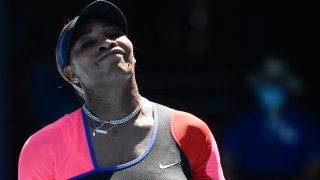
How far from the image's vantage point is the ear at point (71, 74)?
3319 mm

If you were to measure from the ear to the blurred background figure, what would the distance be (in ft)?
10.5

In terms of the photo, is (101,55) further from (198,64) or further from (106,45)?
(198,64)

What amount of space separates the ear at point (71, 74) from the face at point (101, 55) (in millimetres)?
35

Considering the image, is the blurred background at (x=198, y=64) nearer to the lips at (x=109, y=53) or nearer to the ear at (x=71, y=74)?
the ear at (x=71, y=74)

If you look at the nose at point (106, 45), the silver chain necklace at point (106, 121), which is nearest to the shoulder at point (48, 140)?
the silver chain necklace at point (106, 121)

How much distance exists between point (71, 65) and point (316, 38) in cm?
531

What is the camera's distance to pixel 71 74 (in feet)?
11.0

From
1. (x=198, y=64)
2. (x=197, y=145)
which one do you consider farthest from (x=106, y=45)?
(x=198, y=64)

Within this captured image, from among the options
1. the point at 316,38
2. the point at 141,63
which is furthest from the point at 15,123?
the point at 316,38

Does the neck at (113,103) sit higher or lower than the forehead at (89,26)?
lower

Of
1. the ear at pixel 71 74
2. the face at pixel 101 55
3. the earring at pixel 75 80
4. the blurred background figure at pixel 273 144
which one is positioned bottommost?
the blurred background figure at pixel 273 144

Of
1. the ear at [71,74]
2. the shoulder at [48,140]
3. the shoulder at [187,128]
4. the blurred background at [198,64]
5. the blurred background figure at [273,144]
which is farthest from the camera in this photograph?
the blurred background at [198,64]

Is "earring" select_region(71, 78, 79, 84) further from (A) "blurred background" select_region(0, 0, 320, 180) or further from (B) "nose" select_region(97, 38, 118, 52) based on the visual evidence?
(A) "blurred background" select_region(0, 0, 320, 180)

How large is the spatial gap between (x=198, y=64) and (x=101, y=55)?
5.01 meters
